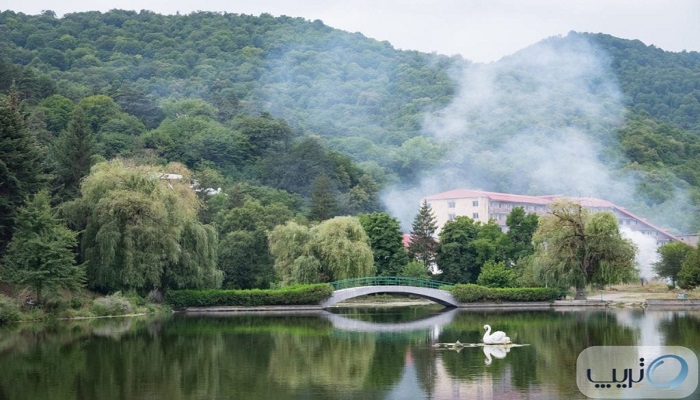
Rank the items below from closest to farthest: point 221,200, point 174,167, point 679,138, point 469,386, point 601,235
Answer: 1. point 469,386
2. point 601,235
3. point 174,167
4. point 221,200
5. point 679,138

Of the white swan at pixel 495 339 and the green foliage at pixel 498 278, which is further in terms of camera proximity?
the green foliage at pixel 498 278

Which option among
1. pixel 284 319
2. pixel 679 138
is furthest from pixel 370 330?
pixel 679 138

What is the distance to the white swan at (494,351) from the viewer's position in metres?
27.0

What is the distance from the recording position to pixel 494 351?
28.3m

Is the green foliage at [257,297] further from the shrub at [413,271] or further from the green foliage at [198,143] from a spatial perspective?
the green foliage at [198,143]

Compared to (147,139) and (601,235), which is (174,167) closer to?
(601,235)

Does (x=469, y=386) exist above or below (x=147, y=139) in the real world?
below

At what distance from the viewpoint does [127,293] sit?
4691 cm

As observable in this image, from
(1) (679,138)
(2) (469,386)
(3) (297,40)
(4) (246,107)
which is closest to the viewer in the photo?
(2) (469,386)

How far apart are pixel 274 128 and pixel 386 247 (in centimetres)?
5140

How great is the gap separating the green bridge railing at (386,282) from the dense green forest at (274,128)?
234cm

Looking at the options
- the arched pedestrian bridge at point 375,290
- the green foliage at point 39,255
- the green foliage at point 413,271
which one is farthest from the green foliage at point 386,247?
the green foliage at point 39,255

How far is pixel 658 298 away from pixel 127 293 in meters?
31.5

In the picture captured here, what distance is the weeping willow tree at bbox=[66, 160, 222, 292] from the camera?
4594cm
